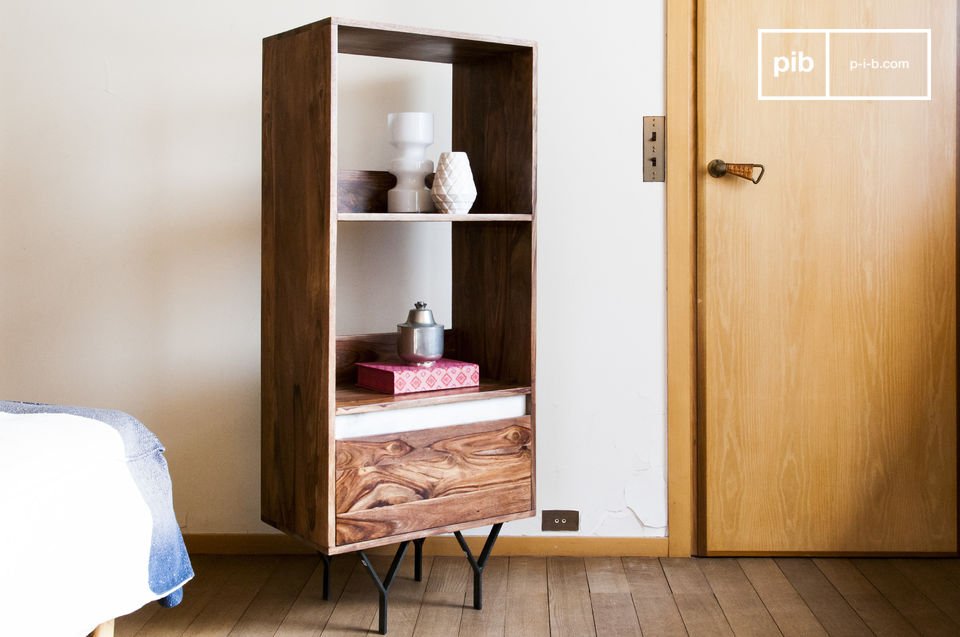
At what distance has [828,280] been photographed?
286cm

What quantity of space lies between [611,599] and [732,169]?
1.21m

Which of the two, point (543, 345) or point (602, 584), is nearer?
point (602, 584)

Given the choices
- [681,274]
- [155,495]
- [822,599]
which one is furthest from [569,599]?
[155,495]

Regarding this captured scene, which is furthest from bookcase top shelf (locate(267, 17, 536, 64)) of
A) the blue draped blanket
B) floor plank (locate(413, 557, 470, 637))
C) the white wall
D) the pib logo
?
floor plank (locate(413, 557, 470, 637))

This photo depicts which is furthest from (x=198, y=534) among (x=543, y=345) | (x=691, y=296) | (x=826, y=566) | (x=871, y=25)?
(x=871, y=25)

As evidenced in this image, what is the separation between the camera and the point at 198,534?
115 inches

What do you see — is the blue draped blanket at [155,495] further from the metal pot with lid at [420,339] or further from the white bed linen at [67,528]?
the metal pot with lid at [420,339]

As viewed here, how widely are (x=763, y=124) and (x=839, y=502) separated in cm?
110

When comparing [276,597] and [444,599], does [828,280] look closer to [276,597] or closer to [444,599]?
[444,599]

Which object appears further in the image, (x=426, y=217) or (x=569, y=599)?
(x=569, y=599)

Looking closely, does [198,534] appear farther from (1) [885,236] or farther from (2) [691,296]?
(1) [885,236]

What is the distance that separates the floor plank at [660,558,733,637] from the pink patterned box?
0.77 meters

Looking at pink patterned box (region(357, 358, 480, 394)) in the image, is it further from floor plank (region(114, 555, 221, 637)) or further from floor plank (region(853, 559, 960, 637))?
floor plank (region(853, 559, 960, 637))

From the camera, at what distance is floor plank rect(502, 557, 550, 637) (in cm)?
238
